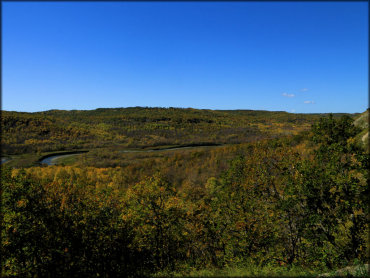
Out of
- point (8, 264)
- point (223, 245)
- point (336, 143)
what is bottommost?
point (223, 245)

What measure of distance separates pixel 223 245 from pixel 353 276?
13.0 m

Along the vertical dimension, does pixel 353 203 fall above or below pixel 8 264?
above

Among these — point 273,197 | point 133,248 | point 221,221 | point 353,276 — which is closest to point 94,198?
point 133,248

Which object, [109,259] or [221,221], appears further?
[221,221]

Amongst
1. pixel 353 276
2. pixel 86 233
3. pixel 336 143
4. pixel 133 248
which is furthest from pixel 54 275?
pixel 336 143

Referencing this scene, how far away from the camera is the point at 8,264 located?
16.4 metres

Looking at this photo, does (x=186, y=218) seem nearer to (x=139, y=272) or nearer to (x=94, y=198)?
(x=139, y=272)

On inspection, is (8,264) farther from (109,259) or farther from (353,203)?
(353,203)

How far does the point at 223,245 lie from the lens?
77.7 ft

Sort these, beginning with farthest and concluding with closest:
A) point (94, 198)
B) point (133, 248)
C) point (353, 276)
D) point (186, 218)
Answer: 1. point (186, 218)
2. point (94, 198)
3. point (133, 248)
4. point (353, 276)

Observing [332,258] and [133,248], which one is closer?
[332,258]

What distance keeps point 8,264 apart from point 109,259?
7193 millimetres

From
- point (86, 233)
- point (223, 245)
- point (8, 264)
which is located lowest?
point (223, 245)

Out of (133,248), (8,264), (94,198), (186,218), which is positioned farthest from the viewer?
(186,218)
